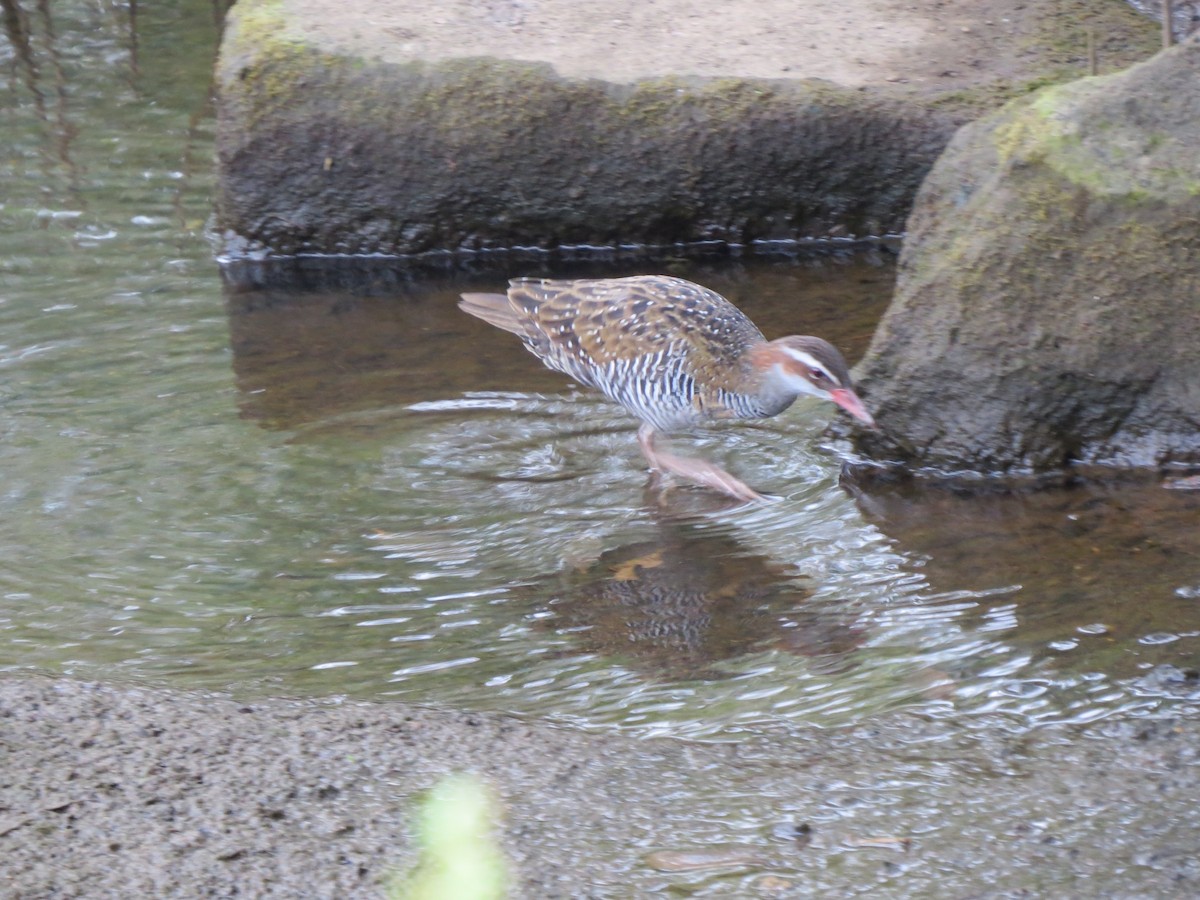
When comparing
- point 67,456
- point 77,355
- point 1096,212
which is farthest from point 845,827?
point 77,355

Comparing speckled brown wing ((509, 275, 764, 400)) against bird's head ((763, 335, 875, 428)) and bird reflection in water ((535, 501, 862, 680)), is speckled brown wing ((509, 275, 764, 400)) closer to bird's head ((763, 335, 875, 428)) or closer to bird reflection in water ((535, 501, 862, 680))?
bird's head ((763, 335, 875, 428))

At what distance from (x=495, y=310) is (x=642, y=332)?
919 millimetres

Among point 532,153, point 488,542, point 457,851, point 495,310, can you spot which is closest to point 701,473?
point 488,542

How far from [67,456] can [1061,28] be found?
19.5 ft

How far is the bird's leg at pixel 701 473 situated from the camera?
18.9ft

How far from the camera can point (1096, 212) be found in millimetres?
5469

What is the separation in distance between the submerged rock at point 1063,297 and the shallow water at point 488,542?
0.29 meters

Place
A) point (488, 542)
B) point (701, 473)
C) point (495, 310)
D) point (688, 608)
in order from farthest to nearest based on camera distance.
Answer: point (495, 310) < point (701, 473) < point (488, 542) < point (688, 608)

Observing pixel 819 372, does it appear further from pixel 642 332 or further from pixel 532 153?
pixel 532 153

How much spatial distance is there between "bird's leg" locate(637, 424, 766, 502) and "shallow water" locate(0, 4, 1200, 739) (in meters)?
0.07

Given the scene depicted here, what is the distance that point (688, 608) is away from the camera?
16.1 ft

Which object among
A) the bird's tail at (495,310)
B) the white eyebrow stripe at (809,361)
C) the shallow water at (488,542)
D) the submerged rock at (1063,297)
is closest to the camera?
the shallow water at (488,542)

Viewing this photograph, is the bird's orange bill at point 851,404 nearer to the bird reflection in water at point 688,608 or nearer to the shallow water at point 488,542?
the shallow water at point 488,542

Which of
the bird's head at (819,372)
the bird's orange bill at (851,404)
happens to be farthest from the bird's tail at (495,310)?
the bird's orange bill at (851,404)
